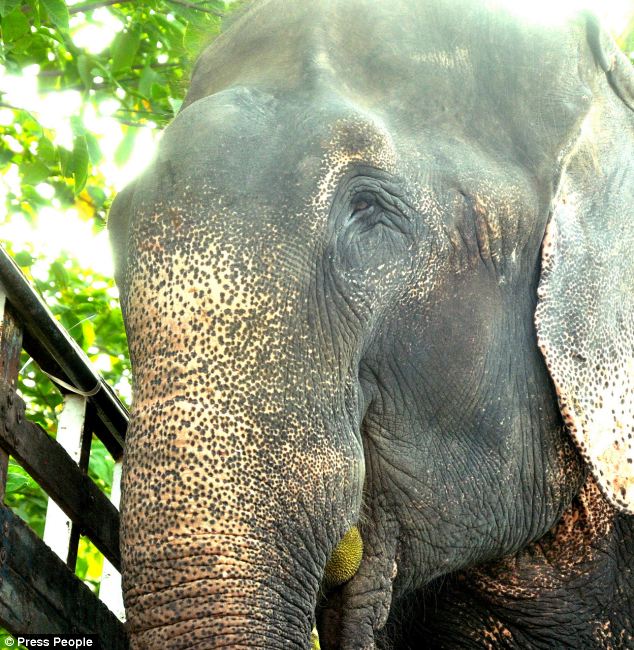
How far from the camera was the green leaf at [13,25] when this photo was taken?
Result: 3213 mm

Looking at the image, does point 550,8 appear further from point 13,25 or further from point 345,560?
point 13,25

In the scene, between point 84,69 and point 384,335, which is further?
point 84,69

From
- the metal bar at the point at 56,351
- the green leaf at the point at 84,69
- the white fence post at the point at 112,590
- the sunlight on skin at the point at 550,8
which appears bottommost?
the white fence post at the point at 112,590

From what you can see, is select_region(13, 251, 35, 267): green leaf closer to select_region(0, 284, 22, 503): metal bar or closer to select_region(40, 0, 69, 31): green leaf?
select_region(40, 0, 69, 31): green leaf

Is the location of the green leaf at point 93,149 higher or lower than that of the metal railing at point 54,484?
higher

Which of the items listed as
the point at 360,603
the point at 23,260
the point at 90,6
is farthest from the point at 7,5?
the point at 360,603

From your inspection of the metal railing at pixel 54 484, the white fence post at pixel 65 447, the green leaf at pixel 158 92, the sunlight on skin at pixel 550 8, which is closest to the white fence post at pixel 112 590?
the metal railing at pixel 54 484

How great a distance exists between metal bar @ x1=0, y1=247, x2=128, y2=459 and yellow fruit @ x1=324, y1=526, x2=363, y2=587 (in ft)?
2.59

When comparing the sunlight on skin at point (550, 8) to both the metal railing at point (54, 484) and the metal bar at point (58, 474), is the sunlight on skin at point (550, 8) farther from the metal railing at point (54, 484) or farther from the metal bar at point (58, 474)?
the metal bar at point (58, 474)

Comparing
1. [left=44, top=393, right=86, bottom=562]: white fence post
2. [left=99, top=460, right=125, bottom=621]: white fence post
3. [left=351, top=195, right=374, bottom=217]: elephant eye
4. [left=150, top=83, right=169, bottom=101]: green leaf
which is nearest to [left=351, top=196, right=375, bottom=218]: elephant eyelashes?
[left=351, top=195, right=374, bottom=217]: elephant eye

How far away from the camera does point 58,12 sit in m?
2.90

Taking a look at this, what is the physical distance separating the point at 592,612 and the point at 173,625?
3.75ft

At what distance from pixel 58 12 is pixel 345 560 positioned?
1.70 meters

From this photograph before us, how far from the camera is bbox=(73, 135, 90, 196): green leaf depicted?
10.1 feet
